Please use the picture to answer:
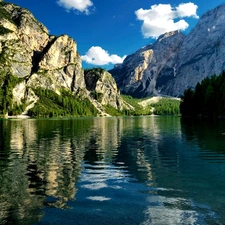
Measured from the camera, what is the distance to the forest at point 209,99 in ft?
425

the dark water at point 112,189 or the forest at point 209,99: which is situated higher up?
the forest at point 209,99

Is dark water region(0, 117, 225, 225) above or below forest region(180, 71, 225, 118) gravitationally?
below

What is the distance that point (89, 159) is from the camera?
30.2m

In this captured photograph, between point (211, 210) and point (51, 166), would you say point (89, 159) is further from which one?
point (211, 210)

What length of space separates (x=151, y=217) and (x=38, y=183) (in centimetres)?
1007

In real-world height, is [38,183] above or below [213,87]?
below

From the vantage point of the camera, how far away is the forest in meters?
130

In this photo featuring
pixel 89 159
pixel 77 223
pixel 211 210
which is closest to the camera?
pixel 77 223

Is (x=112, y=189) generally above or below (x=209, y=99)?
below

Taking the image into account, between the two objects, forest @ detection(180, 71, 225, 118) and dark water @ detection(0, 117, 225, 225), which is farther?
forest @ detection(180, 71, 225, 118)

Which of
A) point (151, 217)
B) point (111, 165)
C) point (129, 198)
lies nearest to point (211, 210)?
point (151, 217)

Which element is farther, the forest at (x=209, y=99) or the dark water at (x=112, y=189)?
the forest at (x=209, y=99)

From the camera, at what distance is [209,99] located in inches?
5443

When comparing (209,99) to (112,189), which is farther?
(209,99)
